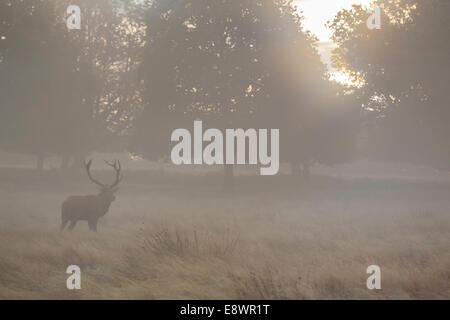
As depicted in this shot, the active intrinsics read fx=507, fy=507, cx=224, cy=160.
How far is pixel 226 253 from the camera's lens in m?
10.1

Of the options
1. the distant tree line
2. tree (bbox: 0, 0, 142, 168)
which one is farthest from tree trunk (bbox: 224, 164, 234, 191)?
tree (bbox: 0, 0, 142, 168)

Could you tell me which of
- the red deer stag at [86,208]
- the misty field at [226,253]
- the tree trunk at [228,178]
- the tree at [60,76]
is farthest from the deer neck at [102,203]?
the tree at [60,76]

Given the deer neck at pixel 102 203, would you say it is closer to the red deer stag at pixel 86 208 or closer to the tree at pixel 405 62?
the red deer stag at pixel 86 208

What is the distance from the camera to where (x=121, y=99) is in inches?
1396

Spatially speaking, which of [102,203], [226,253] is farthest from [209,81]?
[226,253]

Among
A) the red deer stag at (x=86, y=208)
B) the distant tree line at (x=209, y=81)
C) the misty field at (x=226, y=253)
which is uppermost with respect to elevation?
the distant tree line at (x=209, y=81)

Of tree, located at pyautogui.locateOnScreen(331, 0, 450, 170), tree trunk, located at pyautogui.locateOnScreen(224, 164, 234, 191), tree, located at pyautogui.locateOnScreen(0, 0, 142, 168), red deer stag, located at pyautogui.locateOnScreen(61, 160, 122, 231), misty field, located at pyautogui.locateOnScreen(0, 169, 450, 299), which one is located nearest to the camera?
misty field, located at pyautogui.locateOnScreen(0, 169, 450, 299)

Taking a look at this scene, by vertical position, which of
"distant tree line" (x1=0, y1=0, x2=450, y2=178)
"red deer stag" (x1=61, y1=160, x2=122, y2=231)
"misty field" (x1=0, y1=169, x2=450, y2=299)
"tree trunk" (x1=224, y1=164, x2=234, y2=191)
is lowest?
"misty field" (x1=0, y1=169, x2=450, y2=299)

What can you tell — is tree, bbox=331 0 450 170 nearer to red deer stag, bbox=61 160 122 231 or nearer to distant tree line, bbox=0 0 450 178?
distant tree line, bbox=0 0 450 178

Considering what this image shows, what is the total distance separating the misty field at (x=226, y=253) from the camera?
25.9ft

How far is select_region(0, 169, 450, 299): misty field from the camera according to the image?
25.9 ft

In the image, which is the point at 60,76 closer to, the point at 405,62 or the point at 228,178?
the point at 228,178
